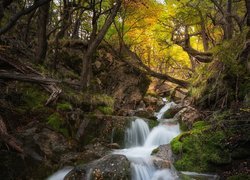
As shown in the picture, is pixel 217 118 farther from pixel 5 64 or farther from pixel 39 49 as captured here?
pixel 39 49

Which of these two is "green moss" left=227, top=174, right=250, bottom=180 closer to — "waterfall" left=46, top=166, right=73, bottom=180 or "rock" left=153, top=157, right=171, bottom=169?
"rock" left=153, top=157, right=171, bottom=169

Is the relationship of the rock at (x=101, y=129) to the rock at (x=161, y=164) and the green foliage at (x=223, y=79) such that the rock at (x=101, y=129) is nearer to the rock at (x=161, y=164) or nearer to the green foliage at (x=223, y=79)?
the rock at (x=161, y=164)

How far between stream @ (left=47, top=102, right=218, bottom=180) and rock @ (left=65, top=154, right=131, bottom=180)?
422mm

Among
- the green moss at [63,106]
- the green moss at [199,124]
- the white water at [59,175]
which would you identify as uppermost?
the green moss at [63,106]

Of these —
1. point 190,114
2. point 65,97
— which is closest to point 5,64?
point 65,97

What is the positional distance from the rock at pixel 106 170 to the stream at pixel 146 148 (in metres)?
0.42

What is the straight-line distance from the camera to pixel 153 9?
1591 cm

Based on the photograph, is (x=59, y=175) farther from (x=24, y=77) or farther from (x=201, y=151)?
(x=201, y=151)

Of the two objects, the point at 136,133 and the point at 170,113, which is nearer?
the point at 136,133

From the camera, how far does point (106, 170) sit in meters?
6.74

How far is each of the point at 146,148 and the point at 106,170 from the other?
4.55 meters

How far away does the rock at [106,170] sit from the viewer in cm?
667

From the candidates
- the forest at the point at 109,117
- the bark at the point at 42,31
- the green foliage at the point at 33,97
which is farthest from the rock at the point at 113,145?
the bark at the point at 42,31

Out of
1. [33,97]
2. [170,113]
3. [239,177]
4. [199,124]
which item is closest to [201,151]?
[239,177]
